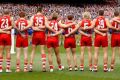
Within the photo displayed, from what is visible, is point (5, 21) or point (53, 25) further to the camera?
point (53, 25)

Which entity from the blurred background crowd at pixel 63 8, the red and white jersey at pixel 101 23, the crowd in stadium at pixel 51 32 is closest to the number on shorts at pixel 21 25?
the crowd in stadium at pixel 51 32

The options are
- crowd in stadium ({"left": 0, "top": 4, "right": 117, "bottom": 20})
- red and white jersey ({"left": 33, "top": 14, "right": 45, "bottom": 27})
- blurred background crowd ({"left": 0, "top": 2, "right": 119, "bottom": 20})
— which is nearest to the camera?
red and white jersey ({"left": 33, "top": 14, "right": 45, "bottom": 27})

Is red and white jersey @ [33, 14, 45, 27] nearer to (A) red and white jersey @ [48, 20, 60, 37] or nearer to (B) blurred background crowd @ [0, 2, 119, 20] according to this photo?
(A) red and white jersey @ [48, 20, 60, 37]

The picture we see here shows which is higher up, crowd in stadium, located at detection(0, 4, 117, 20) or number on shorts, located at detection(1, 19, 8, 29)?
crowd in stadium, located at detection(0, 4, 117, 20)

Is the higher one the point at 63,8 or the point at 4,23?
the point at 63,8

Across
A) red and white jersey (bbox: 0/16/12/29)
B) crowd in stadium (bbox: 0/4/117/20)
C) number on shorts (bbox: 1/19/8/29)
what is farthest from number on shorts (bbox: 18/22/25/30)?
crowd in stadium (bbox: 0/4/117/20)

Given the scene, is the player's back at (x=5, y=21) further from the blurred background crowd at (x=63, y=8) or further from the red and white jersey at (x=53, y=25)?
the blurred background crowd at (x=63, y=8)

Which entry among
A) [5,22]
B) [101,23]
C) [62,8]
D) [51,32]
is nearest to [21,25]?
[5,22]

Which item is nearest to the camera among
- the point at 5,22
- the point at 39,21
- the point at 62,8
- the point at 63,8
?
the point at 5,22

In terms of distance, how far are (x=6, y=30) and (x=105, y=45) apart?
408 cm

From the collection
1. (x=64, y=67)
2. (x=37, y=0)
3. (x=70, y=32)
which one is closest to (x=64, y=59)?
(x=64, y=67)

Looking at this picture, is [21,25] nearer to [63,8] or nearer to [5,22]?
[5,22]

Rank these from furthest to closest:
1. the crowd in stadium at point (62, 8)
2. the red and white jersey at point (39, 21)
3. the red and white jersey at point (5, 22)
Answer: the crowd in stadium at point (62, 8) < the red and white jersey at point (39, 21) < the red and white jersey at point (5, 22)

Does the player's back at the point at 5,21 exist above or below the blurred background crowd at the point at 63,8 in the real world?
below
